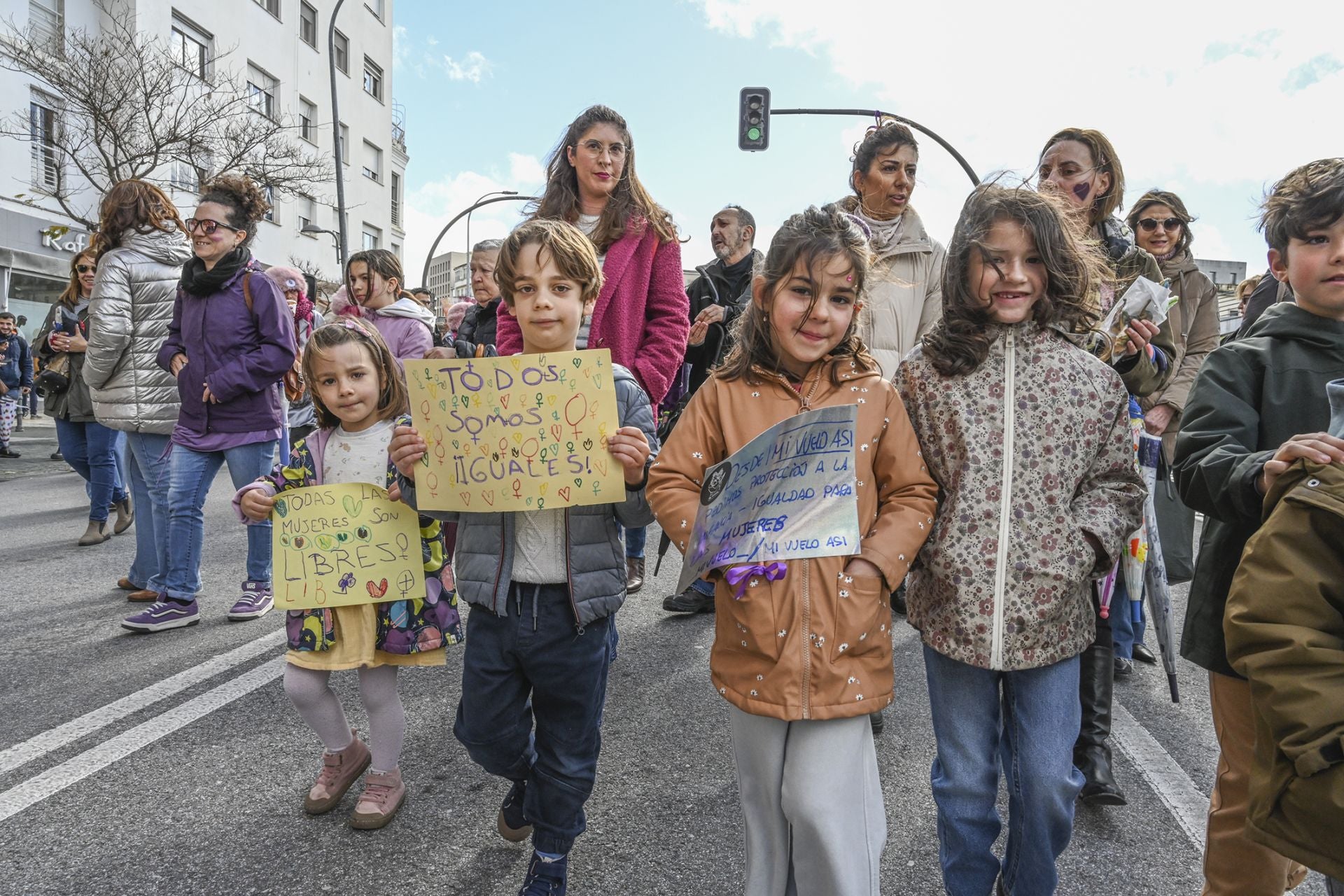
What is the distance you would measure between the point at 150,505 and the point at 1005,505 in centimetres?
464

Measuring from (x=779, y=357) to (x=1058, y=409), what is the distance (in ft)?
2.03

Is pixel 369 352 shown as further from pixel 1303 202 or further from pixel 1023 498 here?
pixel 1303 202

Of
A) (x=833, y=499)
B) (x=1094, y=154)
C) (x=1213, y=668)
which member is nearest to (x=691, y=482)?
(x=833, y=499)

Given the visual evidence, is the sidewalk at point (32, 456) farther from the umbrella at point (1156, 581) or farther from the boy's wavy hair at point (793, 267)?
the umbrella at point (1156, 581)

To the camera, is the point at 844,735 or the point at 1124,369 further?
the point at 1124,369

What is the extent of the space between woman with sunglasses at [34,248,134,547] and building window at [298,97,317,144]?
22017 mm

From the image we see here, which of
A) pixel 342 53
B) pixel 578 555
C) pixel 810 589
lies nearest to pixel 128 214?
pixel 578 555

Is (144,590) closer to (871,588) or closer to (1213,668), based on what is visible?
(871,588)

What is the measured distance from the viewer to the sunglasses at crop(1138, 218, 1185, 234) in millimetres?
3703

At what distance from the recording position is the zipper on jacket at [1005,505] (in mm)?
1827

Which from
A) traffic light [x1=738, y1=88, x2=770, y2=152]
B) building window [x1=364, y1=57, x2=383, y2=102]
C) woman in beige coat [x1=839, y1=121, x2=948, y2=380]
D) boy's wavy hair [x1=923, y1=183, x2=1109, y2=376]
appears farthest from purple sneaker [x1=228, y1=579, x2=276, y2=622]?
building window [x1=364, y1=57, x2=383, y2=102]

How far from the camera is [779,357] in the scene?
1.99 m

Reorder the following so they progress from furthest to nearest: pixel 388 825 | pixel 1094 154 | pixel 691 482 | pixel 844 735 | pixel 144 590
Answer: pixel 144 590, pixel 1094 154, pixel 388 825, pixel 691 482, pixel 844 735

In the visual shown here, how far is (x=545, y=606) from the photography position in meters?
2.13
